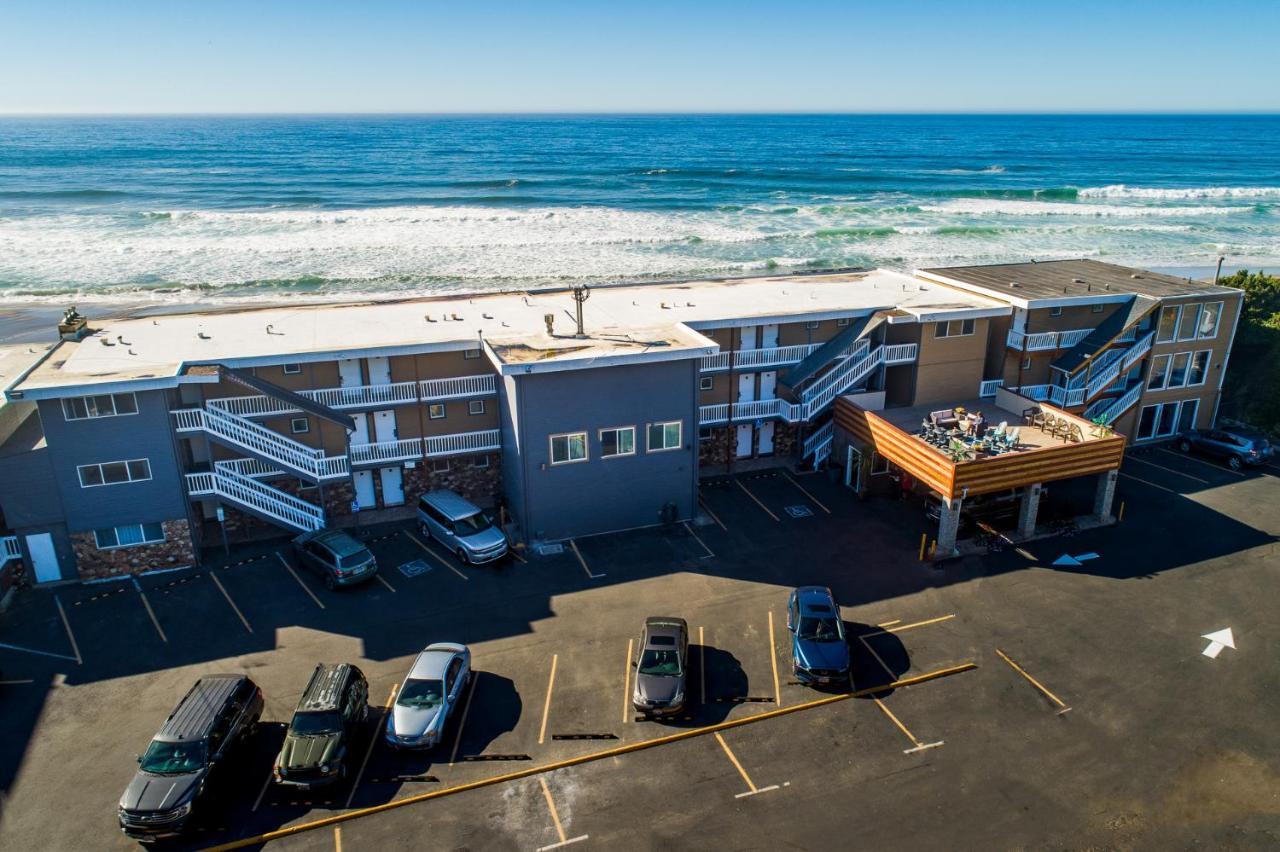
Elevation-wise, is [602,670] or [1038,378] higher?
[1038,378]

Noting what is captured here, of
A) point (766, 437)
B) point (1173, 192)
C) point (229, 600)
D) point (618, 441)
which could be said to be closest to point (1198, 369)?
point (766, 437)

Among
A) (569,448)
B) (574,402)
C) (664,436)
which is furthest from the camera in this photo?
(664,436)

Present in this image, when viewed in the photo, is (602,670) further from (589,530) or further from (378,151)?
(378,151)

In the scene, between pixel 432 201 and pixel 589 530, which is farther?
pixel 432 201

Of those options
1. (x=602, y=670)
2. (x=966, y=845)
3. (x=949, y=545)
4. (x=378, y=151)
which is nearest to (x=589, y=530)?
(x=602, y=670)

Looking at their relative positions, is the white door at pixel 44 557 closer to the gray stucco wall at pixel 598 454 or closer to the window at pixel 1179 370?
the gray stucco wall at pixel 598 454

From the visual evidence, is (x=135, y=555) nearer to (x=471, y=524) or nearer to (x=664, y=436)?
(x=471, y=524)
